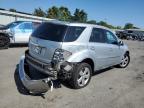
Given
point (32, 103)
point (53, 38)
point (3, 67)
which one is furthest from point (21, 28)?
point (32, 103)

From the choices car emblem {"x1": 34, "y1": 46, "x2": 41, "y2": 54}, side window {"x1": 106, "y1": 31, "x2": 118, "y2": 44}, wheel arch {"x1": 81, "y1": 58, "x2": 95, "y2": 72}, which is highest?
side window {"x1": 106, "y1": 31, "x2": 118, "y2": 44}

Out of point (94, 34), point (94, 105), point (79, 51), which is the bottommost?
point (94, 105)

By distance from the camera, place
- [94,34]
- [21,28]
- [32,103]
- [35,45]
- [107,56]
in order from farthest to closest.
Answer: [21,28], [107,56], [94,34], [35,45], [32,103]

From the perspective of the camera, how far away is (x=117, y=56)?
830 cm

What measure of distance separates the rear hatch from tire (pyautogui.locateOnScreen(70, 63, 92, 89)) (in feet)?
2.65

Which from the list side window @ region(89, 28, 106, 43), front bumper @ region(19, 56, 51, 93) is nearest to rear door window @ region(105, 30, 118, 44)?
side window @ region(89, 28, 106, 43)

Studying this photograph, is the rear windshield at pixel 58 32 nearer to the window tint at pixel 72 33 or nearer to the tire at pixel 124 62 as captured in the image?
the window tint at pixel 72 33

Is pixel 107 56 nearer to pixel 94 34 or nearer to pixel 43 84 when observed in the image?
pixel 94 34

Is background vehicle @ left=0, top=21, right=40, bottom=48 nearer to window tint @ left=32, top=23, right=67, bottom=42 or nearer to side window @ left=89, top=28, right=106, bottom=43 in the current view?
window tint @ left=32, top=23, right=67, bottom=42

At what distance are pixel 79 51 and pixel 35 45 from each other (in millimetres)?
A: 1242

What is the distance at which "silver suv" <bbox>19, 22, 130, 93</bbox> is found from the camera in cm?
550

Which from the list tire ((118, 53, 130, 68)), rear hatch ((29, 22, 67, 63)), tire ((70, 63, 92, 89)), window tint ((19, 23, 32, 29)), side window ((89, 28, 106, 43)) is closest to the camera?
rear hatch ((29, 22, 67, 63))

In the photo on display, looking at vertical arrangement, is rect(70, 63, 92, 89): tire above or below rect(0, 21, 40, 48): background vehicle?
below

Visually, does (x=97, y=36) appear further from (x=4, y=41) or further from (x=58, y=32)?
(x=4, y=41)
